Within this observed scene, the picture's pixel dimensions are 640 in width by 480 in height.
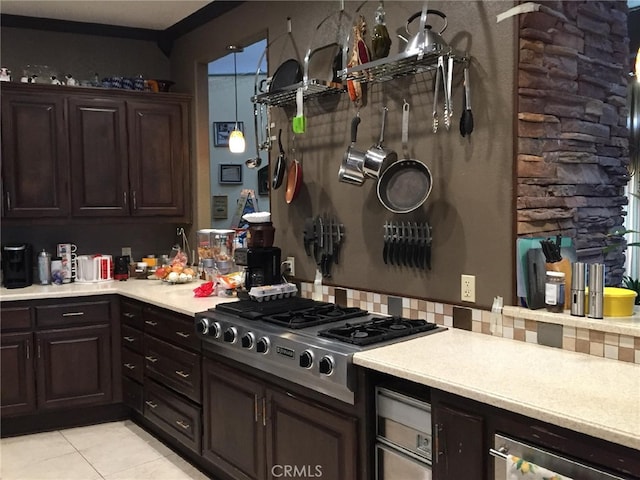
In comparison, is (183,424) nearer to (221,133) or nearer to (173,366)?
(173,366)

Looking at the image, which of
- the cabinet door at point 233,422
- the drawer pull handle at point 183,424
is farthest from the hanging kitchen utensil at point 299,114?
the drawer pull handle at point 183,424

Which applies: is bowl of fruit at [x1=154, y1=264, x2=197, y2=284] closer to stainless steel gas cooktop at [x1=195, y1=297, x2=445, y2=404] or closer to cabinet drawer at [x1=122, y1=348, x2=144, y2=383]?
cabinet drawer at [x1=122, y1=348, x2=144, y2=383]

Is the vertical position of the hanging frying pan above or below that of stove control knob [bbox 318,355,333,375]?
above

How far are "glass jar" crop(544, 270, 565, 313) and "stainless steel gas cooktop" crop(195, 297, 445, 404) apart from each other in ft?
1.62

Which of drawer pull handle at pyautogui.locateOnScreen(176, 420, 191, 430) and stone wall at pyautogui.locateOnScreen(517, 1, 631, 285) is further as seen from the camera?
drawer pull handle at pyautogui.locateOnScreen(176, 420, 191, 430)

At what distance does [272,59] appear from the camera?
11.7ft

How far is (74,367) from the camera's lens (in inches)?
150

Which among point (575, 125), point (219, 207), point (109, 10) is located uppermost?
point (109, 10)

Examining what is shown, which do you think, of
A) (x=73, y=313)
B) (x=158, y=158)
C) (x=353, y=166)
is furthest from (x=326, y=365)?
(x=158, y=158)

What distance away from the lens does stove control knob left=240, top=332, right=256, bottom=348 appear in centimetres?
252

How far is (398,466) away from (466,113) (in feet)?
4.67

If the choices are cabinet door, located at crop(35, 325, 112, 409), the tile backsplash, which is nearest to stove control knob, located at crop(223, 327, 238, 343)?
the tile backsplash
